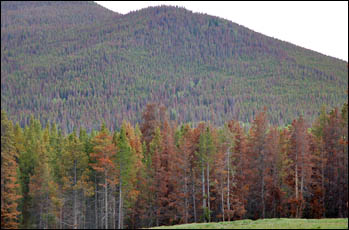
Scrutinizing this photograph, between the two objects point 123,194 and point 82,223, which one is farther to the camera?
point 82,223

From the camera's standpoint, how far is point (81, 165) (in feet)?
163

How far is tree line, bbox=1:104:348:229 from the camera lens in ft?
165

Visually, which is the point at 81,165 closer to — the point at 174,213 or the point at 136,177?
the point at 136,177

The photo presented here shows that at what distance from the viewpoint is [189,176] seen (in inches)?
2169

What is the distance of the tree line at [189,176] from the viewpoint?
5038 centimetres

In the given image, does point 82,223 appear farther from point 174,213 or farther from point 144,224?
Result: point 174,213

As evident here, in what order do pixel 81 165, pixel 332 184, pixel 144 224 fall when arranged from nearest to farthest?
pixel 81 165
pixel 332 184
pixel 144 224

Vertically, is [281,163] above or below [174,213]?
above

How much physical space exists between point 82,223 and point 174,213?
1222cm

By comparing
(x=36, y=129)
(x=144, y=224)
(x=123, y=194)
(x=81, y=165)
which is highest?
(x=36, y=129)

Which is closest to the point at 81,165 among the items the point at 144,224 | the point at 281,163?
the point at 144,224

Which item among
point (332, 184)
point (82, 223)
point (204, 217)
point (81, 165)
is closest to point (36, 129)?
point (82, 223)

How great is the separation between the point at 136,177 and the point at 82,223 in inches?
385

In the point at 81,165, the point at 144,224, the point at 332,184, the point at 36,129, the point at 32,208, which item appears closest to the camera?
the point at 81,165
